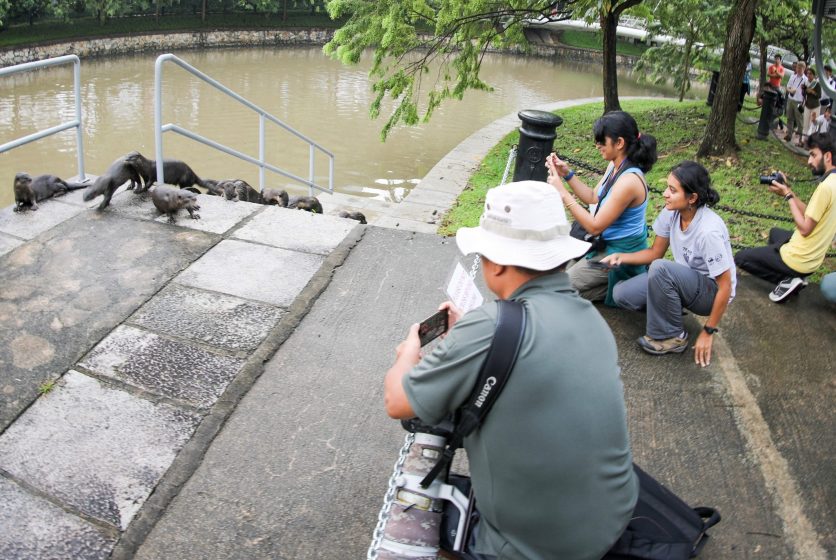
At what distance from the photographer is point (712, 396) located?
12.8ft

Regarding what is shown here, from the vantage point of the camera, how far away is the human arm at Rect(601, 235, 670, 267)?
4273 mm

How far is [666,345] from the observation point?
4.20 metres

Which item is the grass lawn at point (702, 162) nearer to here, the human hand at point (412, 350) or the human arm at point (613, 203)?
the human arm at point (613, 203)

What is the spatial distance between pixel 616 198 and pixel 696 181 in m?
0.48

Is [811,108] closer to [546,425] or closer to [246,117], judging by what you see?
[546,425]

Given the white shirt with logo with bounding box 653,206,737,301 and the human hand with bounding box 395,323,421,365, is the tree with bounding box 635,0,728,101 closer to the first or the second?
the white shirt with logo with bounding box 653,206,737,301

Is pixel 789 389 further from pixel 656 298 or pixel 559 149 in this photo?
pixel 559 149

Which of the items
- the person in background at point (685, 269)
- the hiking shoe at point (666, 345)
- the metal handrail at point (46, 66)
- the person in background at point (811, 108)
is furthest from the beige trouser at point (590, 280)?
the person in background at point (811, 108)

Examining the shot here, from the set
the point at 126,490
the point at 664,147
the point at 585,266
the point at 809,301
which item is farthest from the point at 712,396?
the point at 664,147

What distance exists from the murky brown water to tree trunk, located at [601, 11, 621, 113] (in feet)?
13.4

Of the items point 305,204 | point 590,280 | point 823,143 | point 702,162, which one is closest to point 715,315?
point 590,280

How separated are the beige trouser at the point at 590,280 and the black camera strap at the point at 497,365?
9.33 feet

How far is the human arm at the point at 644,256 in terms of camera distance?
4.27 metres

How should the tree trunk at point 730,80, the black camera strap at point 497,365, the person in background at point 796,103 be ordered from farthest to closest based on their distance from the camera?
1. the person in background at point 796,103
2. the tree trunk at point 730,80
3. the black camera strap at point 497,365
